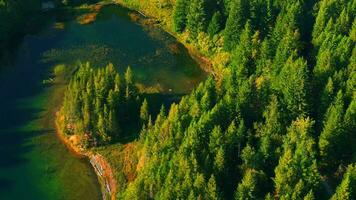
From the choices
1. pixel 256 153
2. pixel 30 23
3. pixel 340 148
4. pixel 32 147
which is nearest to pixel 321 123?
pixel 340 148

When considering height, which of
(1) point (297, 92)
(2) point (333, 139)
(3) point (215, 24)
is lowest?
(2) point (333, 139)

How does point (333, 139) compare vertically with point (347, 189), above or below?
above

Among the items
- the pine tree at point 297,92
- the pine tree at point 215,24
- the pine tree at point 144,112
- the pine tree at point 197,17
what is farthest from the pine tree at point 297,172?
the pine tree at point 197,17

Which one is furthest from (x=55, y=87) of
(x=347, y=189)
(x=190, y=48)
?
(x=347, y=189)

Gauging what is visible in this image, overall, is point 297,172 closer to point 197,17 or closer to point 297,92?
point 297,92

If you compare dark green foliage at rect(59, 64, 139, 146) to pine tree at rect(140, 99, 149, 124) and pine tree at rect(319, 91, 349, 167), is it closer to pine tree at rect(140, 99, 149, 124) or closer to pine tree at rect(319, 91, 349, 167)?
pine tree at rect(140, 99, 149, 124)
